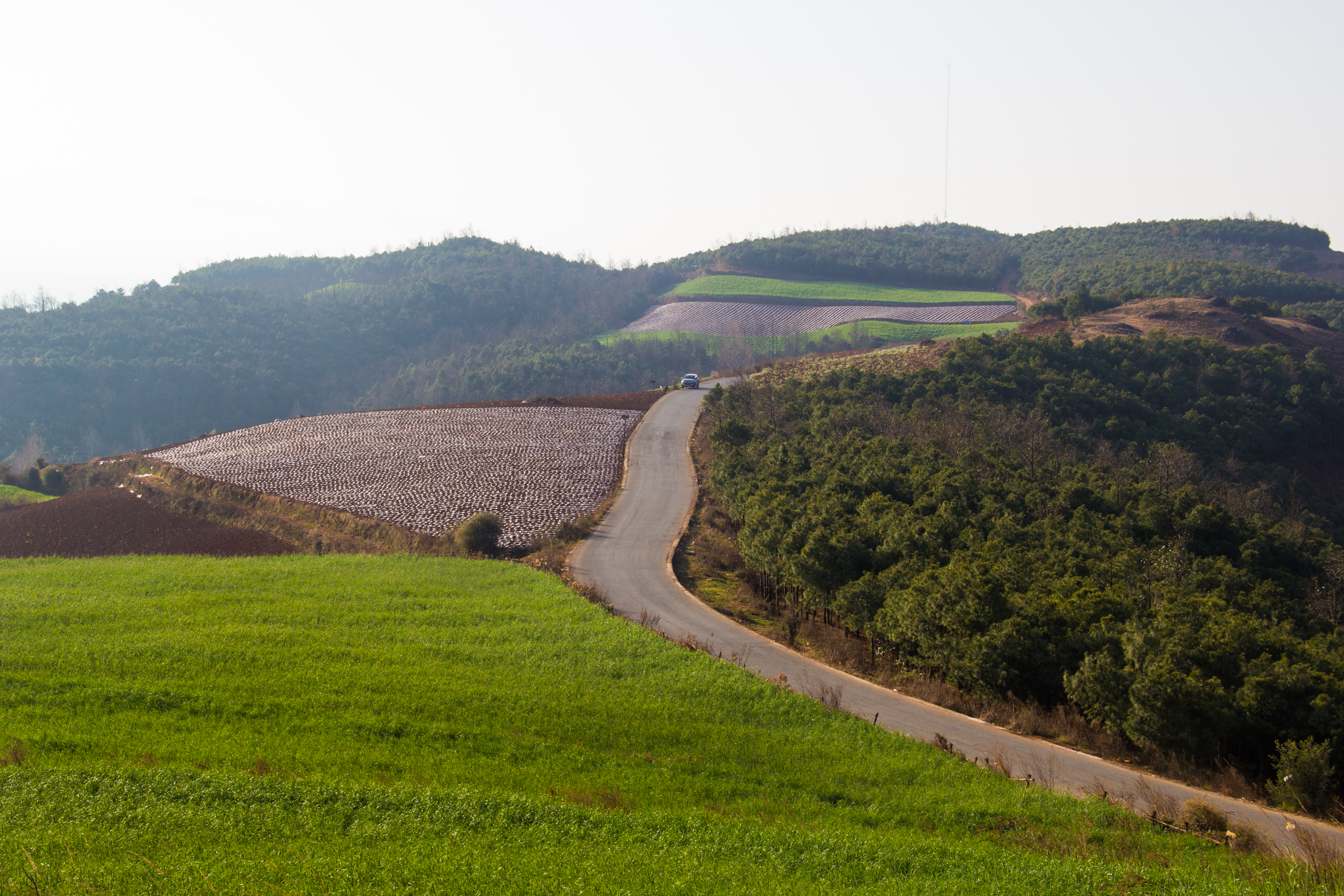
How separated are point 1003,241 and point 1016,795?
496 ft

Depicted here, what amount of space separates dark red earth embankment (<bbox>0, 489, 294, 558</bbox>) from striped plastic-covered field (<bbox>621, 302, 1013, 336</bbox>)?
81.3 m

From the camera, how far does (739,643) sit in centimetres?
2081

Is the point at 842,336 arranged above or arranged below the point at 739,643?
above

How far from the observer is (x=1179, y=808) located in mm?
11094

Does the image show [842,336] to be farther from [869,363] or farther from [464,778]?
[464,778]

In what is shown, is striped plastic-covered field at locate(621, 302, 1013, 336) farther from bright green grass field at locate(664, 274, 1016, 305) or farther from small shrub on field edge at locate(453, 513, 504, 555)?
small shrub on field edge at locate(453, 513, 504, 555)

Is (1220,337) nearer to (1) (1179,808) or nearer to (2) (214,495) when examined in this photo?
(1) (1179,808)

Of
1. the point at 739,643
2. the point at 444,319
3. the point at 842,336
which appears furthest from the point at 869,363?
the point at 444,319

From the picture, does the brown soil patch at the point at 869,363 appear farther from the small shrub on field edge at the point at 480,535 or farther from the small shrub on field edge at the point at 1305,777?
the small shrub on field edge at the point at 1305,777

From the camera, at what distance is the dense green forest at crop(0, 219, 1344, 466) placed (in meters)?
88.6

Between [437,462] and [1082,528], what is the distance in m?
32.2

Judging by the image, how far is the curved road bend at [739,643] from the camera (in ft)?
40.3

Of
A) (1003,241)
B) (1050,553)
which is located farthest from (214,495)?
(1003,241)

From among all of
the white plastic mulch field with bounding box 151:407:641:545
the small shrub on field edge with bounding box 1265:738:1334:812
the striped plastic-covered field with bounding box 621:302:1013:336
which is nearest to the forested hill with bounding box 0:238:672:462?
the striped plastic-covered field with bounding box 621:302:1013:336
